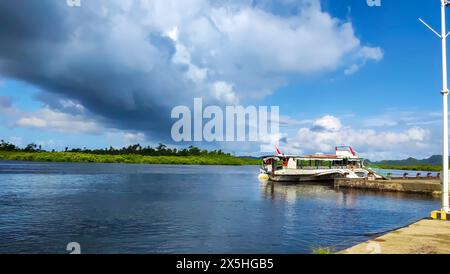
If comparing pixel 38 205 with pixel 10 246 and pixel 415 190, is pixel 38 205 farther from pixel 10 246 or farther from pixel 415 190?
pixel 415 190

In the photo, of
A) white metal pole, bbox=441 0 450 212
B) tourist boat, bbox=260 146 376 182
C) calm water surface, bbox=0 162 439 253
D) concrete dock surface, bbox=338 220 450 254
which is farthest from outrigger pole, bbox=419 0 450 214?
tourist boat, bbox=260 146 376 182

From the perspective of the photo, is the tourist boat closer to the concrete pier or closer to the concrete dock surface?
the concrete pier

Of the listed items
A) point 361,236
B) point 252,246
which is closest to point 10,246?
point 252,246

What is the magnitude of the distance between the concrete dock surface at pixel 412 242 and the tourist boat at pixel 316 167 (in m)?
62.3

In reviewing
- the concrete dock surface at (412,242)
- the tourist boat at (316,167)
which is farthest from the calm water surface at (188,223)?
the tourist boat at (316,167)

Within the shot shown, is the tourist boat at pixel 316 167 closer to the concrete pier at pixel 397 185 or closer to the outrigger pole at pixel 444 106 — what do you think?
the concrete pier at pixel 397 185

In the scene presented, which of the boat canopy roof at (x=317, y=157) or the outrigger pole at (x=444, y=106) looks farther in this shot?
the boat canopy roof at (x=317, y=157)

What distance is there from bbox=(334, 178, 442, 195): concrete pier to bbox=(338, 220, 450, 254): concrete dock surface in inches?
1584

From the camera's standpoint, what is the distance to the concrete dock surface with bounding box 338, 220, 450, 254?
12.2 metres

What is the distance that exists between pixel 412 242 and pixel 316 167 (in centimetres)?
7030

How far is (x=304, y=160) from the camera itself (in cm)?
8169

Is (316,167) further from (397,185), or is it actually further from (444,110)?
(444,110)

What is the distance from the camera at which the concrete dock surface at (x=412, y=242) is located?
480 inches

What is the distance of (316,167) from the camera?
82625 mm
